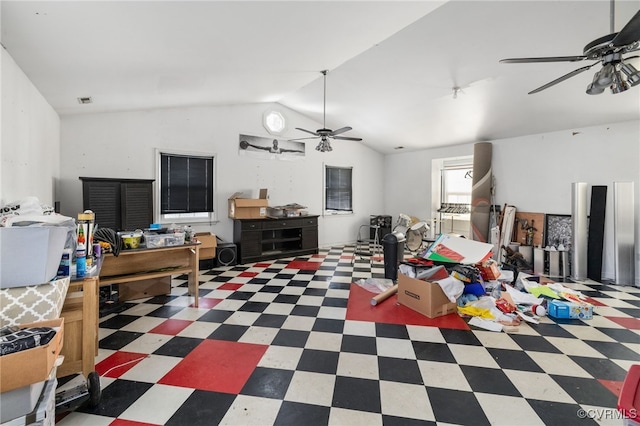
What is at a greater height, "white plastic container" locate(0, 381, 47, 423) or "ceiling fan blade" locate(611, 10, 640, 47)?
"ceiling fan blade" locate(611, 10, 640, 47)

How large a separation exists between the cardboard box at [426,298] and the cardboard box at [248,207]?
3.35m

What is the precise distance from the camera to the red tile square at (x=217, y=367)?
77.8 inches

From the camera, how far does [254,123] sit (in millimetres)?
6172

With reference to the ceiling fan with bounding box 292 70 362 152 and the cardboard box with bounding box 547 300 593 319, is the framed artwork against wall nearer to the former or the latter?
the cardboard box with bounding box 547 300 593 319

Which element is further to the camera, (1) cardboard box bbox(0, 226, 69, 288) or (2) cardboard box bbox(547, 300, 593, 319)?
(2) cardboard box bbox(547, 300, 593, 319)

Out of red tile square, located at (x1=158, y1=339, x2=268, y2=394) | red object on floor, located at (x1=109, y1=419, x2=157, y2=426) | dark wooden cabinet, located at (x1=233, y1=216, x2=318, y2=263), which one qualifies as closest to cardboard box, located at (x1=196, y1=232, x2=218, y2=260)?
dark wooden cabinet, located at (x1=233, y1=216, x2=318, y2=263)

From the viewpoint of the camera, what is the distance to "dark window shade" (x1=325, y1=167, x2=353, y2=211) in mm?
7547

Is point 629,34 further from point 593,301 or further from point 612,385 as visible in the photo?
point 593,301

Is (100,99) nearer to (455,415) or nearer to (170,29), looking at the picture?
(170,29)

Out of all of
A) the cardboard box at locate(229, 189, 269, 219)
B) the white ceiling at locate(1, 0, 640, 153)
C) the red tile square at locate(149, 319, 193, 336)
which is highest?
the white ceiling at locate(1, 0, 640, 153)

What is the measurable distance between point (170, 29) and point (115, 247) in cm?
211

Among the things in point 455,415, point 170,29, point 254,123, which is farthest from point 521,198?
point 170,29

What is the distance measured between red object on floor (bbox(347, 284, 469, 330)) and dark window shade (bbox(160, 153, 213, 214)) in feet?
12.0

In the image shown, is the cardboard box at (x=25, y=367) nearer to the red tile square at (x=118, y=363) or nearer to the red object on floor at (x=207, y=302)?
the red tile square at (x=118, y=363)
